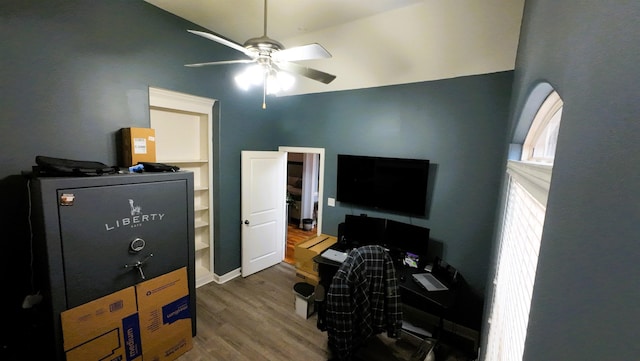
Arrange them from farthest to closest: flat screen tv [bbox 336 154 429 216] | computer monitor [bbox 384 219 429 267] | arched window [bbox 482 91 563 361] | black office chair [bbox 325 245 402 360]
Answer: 1. flat screen tv [bbox 336 154 429 216]
2. computer monitor [bbox 384 219 429 267]
3. black office chair [bbox 325 245 402 360]
4. arched window [bbox 482 91 563 361]

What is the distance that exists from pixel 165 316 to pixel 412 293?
2.21 meters

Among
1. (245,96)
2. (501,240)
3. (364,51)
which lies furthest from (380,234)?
(245,96)

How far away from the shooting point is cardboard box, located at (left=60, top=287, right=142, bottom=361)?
1604 millimetres

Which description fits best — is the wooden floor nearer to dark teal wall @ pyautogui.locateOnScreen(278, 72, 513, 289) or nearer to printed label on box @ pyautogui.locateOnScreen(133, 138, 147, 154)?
dark teal wall @ pyautogui.locateOnScreen(278, 72, 513, 289)

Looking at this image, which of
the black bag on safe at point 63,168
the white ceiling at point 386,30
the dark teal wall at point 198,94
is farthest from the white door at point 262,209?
the black bag on safe at point 63,168

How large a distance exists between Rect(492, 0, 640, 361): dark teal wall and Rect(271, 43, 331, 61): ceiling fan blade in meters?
1.14

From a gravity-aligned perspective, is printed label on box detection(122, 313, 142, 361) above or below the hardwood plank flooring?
above

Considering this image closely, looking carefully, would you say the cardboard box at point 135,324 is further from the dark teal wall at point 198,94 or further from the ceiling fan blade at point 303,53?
the ceiling fan blade at point 303,53

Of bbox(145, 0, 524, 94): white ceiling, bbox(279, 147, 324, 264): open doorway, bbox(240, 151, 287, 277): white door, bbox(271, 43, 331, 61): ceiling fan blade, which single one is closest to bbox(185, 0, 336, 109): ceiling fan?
bbox(271, 43, 331, 61): ceiling fan blade

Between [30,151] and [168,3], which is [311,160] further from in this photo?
[30,151]

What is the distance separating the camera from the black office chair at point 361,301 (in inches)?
67.5

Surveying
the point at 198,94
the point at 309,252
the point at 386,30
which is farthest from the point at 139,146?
the point at 386,30

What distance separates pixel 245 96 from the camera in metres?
3.38

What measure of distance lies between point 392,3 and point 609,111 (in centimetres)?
258
